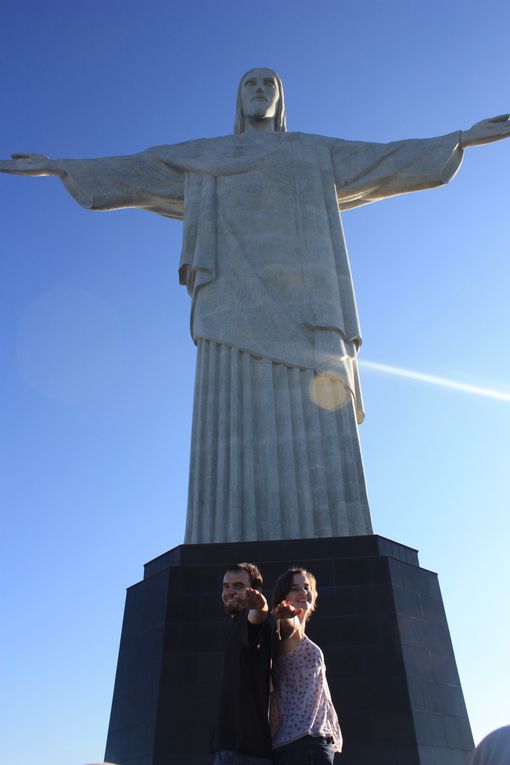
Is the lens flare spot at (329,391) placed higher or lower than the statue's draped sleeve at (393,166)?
lower

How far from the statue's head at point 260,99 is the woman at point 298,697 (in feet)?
26.9

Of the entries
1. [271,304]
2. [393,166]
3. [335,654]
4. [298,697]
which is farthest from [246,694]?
[393,166]

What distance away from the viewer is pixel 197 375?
8008 millimetres

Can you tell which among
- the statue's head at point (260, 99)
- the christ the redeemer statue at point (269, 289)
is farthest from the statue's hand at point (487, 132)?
the statue's head at point (260, 99)

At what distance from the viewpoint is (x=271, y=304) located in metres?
7.95

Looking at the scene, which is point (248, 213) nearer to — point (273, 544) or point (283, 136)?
point (283, 136)

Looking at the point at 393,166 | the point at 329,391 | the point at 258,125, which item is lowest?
the point at 329,391

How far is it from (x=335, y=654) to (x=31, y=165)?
7010 mm

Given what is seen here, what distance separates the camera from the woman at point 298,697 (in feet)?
9.71

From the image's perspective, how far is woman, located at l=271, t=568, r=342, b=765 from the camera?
9.71ft

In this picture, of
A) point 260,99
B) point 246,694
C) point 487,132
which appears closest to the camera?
point 246,694

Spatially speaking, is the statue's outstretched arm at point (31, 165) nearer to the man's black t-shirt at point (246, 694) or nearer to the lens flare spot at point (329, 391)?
the lens flare spot at point (329, 391)

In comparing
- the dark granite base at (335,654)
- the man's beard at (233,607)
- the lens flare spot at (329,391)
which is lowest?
the man's beard at (233,607)

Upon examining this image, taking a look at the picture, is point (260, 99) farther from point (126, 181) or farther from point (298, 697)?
point (298, 697)
